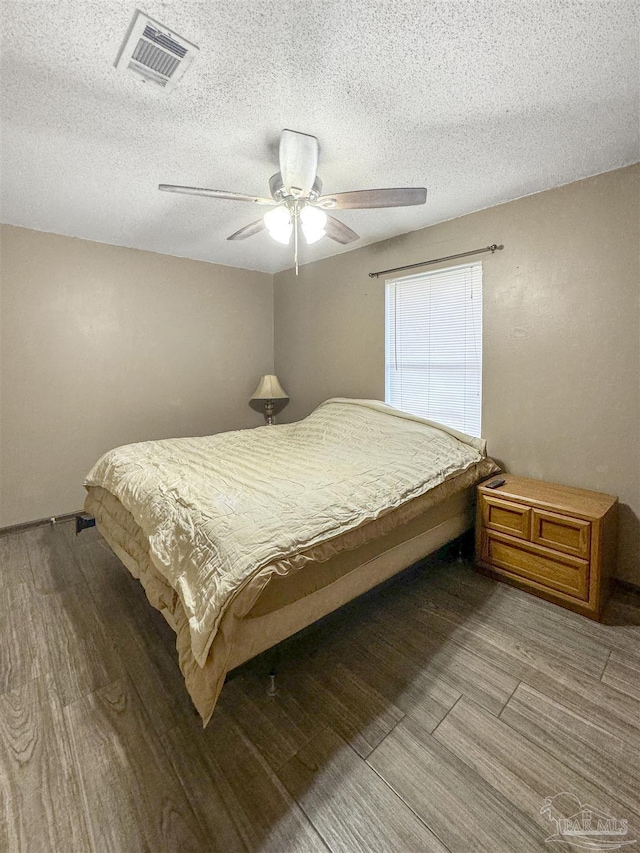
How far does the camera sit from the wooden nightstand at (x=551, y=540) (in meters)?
1.92

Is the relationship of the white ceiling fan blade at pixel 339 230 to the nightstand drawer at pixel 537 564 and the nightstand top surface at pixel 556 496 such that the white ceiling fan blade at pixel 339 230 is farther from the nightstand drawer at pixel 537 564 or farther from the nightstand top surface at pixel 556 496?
the nightstand drawer at pixel 537 564

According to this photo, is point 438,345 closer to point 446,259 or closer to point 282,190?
point 446,259

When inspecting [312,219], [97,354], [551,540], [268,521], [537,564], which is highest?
[312,219]

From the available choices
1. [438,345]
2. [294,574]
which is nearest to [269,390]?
[438,345]

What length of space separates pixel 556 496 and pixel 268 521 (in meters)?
1.80

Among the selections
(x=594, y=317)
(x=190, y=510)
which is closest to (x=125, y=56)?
(x=190, y=510)

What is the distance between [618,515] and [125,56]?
3263mm

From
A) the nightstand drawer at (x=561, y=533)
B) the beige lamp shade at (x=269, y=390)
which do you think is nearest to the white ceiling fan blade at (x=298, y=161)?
the nightstand drawer at (x=561, y=533)

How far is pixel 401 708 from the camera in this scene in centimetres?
144

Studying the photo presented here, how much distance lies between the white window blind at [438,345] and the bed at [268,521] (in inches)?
13.4

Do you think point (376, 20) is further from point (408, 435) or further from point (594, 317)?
point (408, 435)

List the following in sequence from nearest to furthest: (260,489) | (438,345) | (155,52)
A: (155,52), (260,489), (438,345)

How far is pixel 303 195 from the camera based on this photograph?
1.83m

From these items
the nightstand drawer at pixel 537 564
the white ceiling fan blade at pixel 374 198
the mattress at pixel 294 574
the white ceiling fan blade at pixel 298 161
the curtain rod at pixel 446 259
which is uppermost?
the white ceiling fan blade at pixel 298 161
